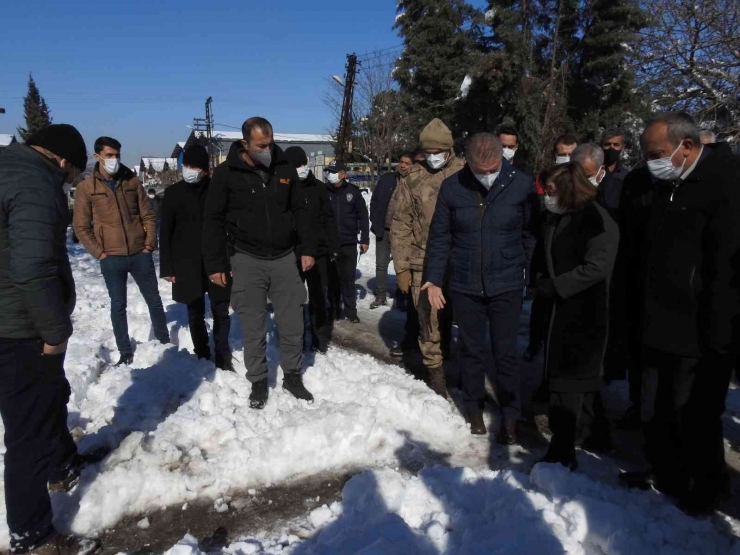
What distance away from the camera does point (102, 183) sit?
5117 millimetres

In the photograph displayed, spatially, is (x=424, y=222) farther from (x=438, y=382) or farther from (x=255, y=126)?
(x=255, y=126)

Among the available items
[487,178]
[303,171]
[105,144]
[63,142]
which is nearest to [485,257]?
[487,178]

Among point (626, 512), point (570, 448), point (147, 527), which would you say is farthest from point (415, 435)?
point (147, 527)

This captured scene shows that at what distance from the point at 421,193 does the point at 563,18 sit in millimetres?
19704

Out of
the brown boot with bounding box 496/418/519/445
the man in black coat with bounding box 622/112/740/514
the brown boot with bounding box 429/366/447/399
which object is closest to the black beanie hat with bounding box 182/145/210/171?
the brown boot with bounding box 429/366/447/399

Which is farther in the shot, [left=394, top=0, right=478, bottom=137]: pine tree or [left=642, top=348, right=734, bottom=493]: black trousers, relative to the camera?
[left=394, top=0, right=478, bottom=137]: pine tree

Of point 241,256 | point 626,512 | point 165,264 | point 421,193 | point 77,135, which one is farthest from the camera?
point 165,264

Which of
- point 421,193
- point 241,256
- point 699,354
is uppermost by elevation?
point 421,193

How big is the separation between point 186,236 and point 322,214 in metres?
1.71

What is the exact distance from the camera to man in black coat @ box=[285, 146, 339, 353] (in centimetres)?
593

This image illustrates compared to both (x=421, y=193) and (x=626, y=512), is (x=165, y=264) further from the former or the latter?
(x=626, y=512)

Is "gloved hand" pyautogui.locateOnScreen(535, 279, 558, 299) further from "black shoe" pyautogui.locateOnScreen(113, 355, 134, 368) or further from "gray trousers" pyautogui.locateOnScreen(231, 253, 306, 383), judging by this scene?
"black shoe" pyautogui.locateOnScreen(113, 355, 134, 368)

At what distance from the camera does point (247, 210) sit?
407 cm

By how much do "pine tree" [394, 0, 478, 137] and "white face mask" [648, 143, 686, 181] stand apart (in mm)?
19277
